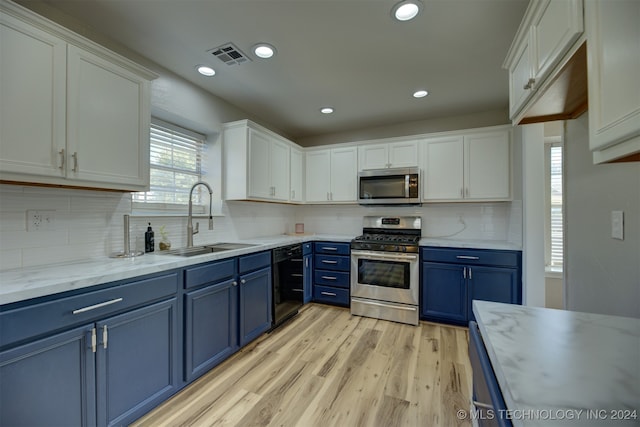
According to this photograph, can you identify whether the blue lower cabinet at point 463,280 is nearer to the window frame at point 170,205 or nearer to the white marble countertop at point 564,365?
the white marble countertop at point 564,365

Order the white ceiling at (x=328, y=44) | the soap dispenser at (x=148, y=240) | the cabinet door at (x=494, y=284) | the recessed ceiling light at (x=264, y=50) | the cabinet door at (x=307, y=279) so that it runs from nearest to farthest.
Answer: the white ceiling at (x=328, y=44) → the recessed ceiling light at (x=264, y=50) → the soap dispenser at (x=148, y=240) → the cabinet door at (x=494, y=284) → the cabinet door at (x=307, y=279)

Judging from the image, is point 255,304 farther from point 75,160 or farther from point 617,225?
point 617,225

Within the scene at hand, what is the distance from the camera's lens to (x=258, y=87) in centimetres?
267

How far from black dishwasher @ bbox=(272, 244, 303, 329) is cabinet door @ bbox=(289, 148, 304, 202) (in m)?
0.86

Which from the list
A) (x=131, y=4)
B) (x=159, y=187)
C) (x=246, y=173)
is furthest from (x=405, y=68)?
(x=159, y=187)

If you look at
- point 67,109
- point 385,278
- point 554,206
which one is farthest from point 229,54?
point 554,206

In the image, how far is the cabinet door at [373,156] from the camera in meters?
3.48

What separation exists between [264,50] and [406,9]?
1.05 metres

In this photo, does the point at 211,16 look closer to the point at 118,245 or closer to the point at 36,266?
the point at 118,245

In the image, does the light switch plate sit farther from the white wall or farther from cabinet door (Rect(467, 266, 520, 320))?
cabinet door (Rect(467, 266, 520, 320))

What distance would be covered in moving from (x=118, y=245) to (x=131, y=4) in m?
1.60

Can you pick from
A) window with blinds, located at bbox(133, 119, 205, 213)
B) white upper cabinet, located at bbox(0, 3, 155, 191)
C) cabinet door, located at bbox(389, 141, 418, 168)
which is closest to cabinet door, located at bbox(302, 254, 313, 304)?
window with blinds, located at bbox(133, 119, 205, 213)

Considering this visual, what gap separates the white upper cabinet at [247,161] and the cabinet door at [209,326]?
110 cm

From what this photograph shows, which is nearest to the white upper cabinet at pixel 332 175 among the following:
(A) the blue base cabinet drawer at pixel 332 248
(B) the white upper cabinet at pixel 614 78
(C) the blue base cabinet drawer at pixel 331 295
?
(A) the blue base cabinet drawer at pixel 332 248
